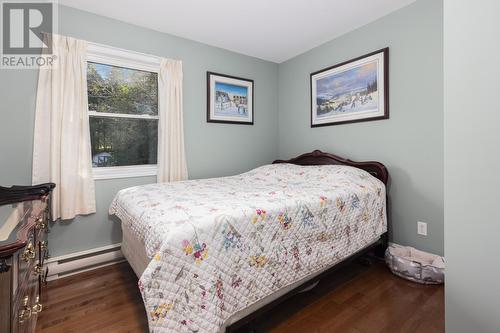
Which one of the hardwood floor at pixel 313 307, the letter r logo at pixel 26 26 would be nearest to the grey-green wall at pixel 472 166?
the hardwood floor at pixel 313 307

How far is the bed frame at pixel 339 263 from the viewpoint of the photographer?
1326mm

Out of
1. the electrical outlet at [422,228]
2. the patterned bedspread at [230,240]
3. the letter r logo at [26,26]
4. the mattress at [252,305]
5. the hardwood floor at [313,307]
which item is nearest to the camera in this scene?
the patterned bedspread at [230,240]

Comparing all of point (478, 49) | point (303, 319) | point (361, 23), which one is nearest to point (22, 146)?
point (303, 319)

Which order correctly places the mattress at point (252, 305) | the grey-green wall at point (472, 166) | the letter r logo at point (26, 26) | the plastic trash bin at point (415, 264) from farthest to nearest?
the letter r logo at point (26, 26) < the plastic trash bin at point (415, 264) < the mattress at point (252, 305) < the grey-green wall at point (472, 166)

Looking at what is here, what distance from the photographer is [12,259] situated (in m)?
0.70

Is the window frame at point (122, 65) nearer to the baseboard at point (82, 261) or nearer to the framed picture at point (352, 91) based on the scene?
the baseboard at point (82, 261)

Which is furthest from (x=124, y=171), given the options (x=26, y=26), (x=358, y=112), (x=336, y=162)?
(x=358, y=112)

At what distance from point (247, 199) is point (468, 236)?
1116 mm

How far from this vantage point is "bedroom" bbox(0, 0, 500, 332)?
96 cm

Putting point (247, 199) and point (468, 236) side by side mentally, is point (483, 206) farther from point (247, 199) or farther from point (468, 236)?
point (247, 199)

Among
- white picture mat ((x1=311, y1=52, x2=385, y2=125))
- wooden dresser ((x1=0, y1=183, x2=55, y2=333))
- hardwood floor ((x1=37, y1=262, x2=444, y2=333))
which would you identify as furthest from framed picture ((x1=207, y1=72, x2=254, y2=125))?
wooden dresser ((x1=0, y1=183, x2=55, y2=333))

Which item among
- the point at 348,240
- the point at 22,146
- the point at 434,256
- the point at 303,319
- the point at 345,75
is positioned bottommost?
the point at 303,319

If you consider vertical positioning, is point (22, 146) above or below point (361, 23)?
below

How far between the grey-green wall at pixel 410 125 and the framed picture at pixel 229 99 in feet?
4.17
